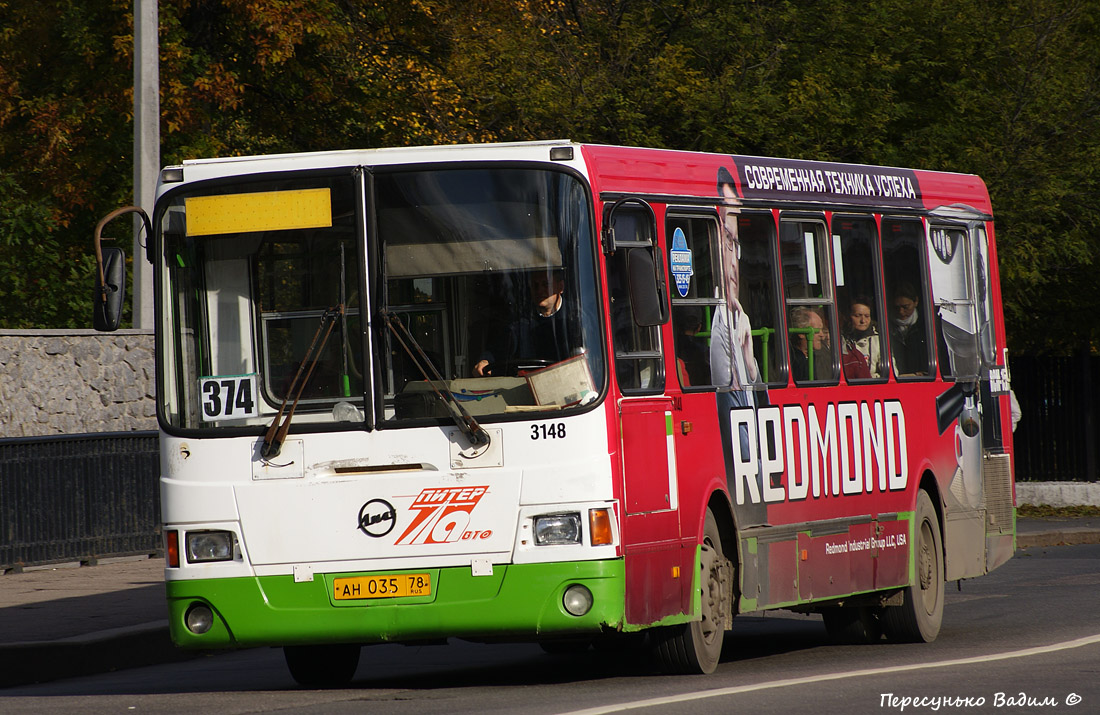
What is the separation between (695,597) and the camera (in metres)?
10.2

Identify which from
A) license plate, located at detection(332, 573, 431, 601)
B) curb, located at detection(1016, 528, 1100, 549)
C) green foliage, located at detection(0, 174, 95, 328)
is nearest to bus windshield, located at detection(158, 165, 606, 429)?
license plate, located at detection(332, 573, 431, 601)

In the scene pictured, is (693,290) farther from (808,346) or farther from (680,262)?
(808,346)

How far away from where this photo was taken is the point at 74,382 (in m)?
19.4

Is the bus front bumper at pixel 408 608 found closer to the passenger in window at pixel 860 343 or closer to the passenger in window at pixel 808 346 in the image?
the passenger in window at pixel 808 346

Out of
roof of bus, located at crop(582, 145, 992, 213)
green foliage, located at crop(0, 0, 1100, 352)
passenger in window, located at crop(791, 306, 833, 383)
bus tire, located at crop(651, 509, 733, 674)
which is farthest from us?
green foliage, located at crop(0, 0, 1100, 352)

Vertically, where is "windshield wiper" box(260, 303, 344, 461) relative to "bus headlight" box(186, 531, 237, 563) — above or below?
above

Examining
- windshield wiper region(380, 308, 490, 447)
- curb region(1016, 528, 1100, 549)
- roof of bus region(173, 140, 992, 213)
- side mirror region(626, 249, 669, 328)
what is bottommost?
curb region(1016, 528, 1100, 549)

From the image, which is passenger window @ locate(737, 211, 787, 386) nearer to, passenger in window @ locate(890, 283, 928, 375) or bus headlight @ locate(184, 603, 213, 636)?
passenger in window @ locate(890, 283, 928, 375)

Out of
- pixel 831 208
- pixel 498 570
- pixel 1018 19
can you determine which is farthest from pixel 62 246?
pixel 498 570

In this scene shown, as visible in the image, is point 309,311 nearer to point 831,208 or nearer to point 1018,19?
point 831,208

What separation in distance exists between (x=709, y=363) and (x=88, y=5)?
2056cm

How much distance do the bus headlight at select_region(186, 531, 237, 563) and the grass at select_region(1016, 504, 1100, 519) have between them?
58.9 feet

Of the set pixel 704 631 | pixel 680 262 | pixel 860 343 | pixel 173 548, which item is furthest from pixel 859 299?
pixel 173 548

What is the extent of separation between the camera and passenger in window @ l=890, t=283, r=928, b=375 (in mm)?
12914
